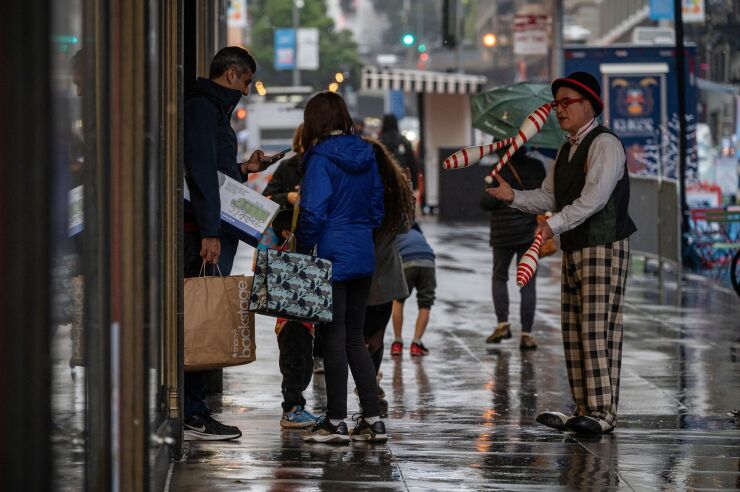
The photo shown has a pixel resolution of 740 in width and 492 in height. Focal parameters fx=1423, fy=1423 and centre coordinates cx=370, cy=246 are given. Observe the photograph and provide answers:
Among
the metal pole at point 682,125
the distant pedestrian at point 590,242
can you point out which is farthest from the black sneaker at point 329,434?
the metal pole at point 682,125

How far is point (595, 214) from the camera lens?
7.67m

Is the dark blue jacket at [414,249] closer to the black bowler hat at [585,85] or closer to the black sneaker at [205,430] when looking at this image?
the black bowler hat at [585,85]

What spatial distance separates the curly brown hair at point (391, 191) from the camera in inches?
299

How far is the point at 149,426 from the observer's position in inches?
188

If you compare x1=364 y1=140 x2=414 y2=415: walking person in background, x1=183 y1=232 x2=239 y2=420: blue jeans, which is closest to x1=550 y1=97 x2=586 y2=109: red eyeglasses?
x1=364 y1=140 x2=414 y2=415: walking person in background

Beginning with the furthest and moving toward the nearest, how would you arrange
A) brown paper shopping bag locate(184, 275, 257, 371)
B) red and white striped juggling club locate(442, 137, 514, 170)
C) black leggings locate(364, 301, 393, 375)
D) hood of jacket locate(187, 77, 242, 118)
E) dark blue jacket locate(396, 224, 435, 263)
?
dark blue jacket locate(396, 224, 435, 263), black leggings locate(364, 301, 393, 375), red and white striped juggling club locate(442, 137, 514, 170), hood of jacket locate(187, 77, 242, 118), brown paper shopping bag locate(184, 275, 257, 371)

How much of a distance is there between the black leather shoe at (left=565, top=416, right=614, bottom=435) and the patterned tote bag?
63.5 inches

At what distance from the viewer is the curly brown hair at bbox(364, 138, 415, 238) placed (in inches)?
299

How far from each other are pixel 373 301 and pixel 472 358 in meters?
3.13

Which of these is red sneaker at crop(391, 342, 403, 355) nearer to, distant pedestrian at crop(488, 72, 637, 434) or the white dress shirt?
distant pedestrian at crop(488, 72, 637, 434)

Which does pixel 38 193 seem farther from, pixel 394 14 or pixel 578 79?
pixel 394 14

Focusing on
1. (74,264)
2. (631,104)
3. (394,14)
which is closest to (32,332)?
(74,264)

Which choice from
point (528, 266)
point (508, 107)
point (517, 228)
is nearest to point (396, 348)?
point (517, 228)

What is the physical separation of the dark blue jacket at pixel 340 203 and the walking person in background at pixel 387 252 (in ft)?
0.97
